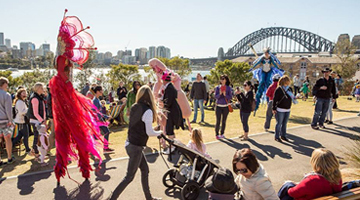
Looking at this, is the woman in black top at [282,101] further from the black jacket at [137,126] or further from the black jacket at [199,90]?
the black jacket at [137,126]

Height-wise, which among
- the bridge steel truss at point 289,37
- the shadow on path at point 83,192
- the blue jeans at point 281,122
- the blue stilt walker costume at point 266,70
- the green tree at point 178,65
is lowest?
the shadow on path at point 83,192

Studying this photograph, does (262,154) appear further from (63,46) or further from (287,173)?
(63,46)

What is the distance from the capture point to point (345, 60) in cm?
3384

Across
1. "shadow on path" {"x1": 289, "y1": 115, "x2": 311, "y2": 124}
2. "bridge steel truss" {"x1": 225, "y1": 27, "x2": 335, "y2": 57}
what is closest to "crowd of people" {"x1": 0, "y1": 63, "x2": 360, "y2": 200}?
"shadow on path" {"x1": 289, "y1": 115, "x2": 311, "y2": 124}

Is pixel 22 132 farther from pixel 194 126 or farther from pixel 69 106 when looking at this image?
pixel 194 126

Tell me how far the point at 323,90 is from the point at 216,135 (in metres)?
3.70

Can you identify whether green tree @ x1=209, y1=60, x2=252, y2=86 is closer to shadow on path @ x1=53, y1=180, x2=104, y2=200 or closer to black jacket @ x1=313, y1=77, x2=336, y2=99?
black jacket @ x1=313, y1=77, x2=336, y2=99

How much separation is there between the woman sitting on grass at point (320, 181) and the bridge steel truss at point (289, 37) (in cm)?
12569

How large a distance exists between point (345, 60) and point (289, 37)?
102 metres

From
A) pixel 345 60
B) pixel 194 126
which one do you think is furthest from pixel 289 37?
pixel 194 126

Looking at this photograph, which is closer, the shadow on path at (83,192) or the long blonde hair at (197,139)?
the shadow on path at (83,192)

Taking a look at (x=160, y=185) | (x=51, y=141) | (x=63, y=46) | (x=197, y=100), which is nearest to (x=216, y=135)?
(x=197, y=100)

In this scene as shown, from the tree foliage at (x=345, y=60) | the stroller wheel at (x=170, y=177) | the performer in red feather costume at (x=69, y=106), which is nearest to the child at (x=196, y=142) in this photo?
the stroller wheel at (x=170, y=177)

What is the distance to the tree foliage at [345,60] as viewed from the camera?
3286 cm
